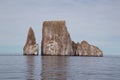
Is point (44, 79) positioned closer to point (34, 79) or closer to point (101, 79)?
point (34, 79)

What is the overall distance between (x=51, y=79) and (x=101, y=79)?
7425 mm

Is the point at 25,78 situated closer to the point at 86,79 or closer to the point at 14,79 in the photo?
the point at 14,79

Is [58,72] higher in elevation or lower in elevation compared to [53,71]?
lower

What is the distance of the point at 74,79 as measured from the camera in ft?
150

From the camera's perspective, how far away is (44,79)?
146 ft

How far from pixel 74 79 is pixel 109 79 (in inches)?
207

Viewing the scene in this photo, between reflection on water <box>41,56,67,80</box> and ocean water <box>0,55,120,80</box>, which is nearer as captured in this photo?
reflection on water <box>41,56,67,80</box>

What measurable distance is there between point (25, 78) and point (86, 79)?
8.78m

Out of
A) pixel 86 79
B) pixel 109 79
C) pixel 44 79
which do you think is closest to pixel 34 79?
pixel 44 79

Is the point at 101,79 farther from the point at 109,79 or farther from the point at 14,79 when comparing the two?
the point at 14,79

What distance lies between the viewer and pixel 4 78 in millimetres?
46125

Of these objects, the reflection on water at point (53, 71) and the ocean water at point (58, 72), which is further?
the ocean water at point (58, 72)

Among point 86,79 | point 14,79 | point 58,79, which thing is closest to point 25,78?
point 14,79

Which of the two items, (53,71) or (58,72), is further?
(53,71)
